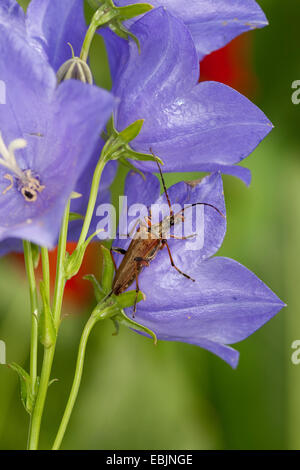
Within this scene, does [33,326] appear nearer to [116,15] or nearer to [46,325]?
[46,325]

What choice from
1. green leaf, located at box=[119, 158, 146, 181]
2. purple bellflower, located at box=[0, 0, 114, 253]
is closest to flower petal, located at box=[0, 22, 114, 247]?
purple bellflower, located at box=[0, 0, 114, 253]

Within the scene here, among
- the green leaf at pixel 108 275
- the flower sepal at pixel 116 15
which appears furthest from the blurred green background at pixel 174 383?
the flower sepal at pixel 116 15

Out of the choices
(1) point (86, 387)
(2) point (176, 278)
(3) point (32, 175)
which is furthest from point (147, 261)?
(1) point (86, 387)

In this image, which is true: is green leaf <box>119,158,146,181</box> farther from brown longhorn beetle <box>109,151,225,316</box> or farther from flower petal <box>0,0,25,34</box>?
flower petal <box>0,0,25,34</box>

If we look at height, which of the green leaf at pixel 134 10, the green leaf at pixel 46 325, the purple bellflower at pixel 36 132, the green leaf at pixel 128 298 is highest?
the green leaf at pixel 134 10

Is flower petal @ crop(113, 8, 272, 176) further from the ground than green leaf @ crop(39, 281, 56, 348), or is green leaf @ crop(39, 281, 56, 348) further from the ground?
flower petal @ crop(113, 8, 272, 176)

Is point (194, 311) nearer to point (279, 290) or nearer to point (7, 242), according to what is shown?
point (7, 242)

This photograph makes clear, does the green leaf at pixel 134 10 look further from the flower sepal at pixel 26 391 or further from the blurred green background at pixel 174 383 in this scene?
the blurred green background at pixel 174 383
